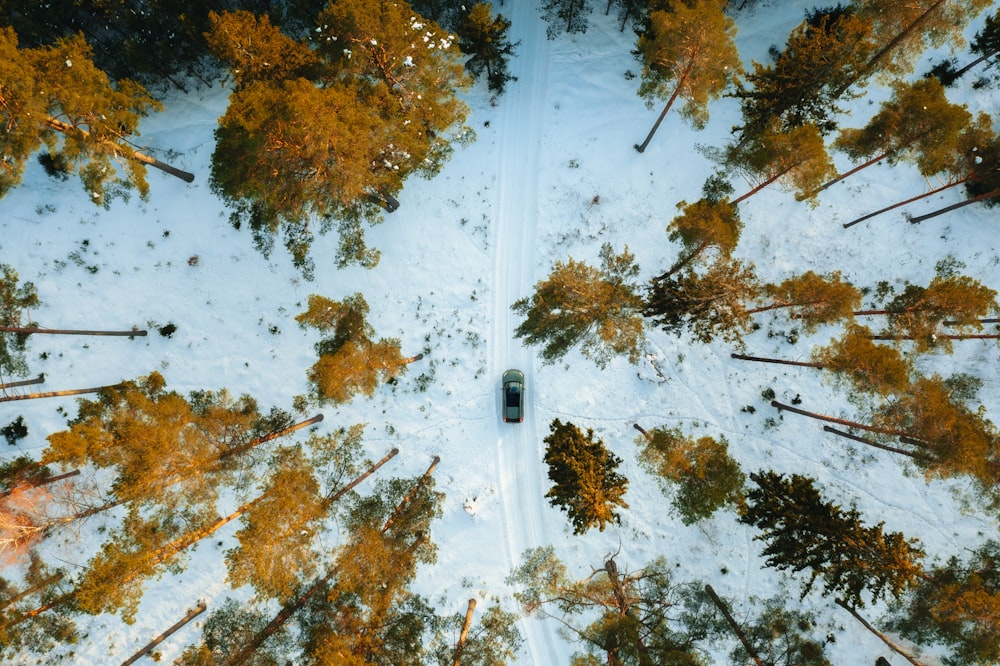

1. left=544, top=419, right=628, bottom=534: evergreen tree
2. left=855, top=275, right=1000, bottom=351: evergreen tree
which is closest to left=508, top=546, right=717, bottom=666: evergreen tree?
left=544, top=419, right=628, bottom=534: evergreen tree

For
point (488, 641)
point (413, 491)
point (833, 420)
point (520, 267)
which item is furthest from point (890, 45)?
point (488, 641)

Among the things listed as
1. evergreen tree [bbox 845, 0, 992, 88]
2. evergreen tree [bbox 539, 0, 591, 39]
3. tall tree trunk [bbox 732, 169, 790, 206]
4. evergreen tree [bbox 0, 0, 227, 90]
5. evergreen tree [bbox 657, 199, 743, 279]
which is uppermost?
evergreen tree [bbox 0, 0, 227, 90]

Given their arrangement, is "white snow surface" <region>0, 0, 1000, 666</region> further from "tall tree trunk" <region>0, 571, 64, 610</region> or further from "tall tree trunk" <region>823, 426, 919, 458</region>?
"tall tree trunk" <region>0, 571, 64, 610</region>

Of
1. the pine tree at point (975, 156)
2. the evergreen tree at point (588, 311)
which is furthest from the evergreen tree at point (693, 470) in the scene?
the pine tree at point (975, 156)

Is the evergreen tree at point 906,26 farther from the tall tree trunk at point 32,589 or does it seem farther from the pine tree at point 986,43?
the tall tree trunk at point 32,589

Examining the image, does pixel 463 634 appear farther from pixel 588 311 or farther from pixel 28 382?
pixel 28 382

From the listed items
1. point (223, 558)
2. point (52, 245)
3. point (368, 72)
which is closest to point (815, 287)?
point (368, 72)
